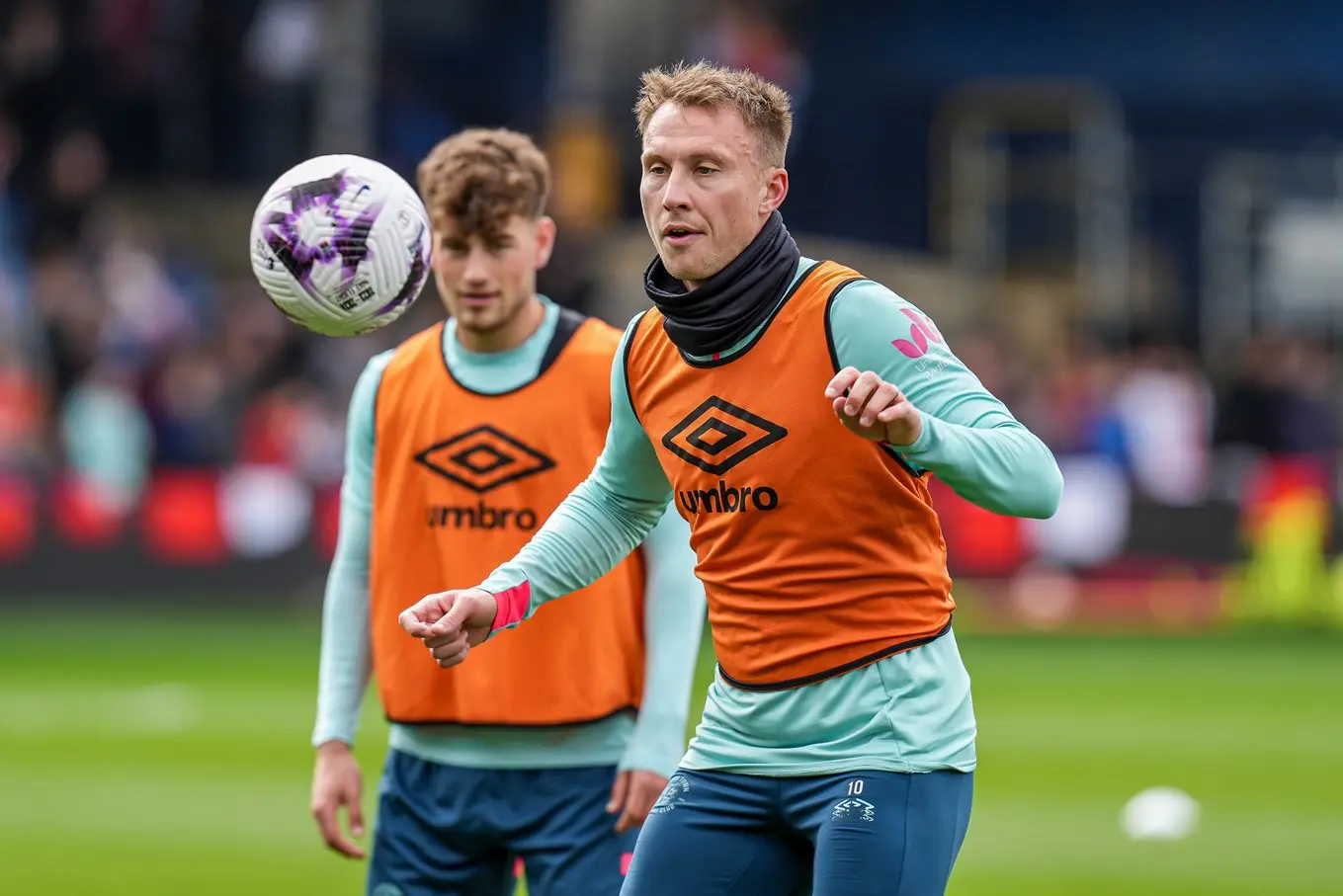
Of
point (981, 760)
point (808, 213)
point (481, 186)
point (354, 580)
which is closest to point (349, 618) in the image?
point (354, 580)

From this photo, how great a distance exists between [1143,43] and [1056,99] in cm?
215

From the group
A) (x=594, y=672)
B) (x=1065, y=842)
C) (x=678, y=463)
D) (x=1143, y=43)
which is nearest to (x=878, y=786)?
(x=678, y=463)

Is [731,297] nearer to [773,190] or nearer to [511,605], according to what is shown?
[773,190]

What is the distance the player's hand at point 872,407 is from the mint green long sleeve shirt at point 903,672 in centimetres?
8

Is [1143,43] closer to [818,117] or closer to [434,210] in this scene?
[818,117]

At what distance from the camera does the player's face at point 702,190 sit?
4.54 meters

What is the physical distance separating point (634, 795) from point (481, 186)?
1.59 meters

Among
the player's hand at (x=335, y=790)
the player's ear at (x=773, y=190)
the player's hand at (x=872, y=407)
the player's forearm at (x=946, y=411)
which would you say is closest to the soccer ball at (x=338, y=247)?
the player's ear at (x=773, y=190)

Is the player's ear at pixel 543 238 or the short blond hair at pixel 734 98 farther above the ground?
the short blond hair at pixel 734 98

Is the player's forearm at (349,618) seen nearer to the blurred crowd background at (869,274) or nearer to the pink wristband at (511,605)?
the pink wristband at (511,605)

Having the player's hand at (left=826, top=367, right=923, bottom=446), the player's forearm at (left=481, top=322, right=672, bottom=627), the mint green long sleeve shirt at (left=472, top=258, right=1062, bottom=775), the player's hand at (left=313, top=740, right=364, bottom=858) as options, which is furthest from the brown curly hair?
the player's hand at (left=826, top=367, right=923, bottom=446)

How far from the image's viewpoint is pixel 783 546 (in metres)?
Result: 4.52

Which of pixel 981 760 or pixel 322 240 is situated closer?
pixel 322 240

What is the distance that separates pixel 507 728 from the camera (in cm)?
557
